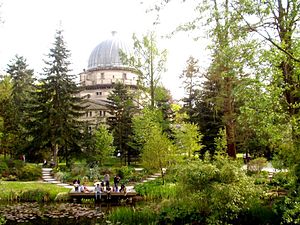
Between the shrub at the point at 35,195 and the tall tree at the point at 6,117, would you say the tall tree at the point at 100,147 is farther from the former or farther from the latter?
the shrub at the point at 35,195

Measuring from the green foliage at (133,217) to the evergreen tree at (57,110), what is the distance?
1778cm

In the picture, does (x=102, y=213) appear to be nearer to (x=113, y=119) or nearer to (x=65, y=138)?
(x=65, y=138)

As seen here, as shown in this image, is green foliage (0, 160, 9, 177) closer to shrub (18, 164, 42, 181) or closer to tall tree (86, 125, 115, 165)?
shrub (18, 164, 42, 181)

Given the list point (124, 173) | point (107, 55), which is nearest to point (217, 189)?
point (124, 173)

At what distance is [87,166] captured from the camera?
28.3m

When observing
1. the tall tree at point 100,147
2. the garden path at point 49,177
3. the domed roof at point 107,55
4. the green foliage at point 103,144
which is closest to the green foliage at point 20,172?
the garden path at point 49,177

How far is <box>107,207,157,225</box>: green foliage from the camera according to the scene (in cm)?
1198

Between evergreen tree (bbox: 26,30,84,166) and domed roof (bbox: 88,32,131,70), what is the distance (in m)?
27.4

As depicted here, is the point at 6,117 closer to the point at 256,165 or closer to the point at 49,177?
the point at 49,177

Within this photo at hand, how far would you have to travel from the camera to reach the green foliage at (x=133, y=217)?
1198 cm

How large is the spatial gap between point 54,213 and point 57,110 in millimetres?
15840

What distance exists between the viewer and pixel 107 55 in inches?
2334

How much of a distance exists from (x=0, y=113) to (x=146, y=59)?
15.7 m

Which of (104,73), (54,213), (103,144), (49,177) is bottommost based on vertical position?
(54,213)
